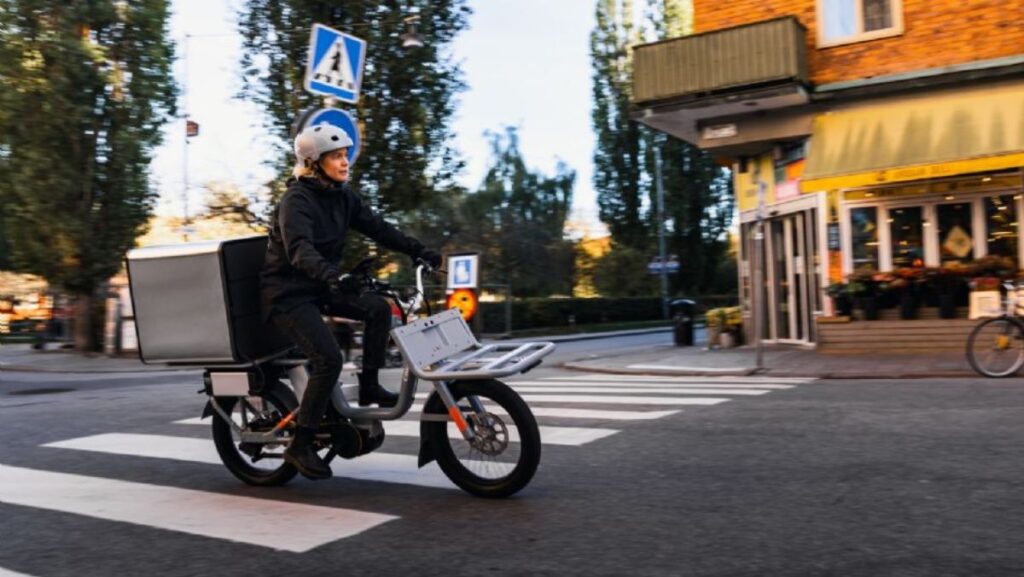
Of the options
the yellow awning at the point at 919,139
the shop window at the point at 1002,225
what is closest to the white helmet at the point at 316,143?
the yellow awning at the point at 919,139

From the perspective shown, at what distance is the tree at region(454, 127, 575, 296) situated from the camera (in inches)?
1633

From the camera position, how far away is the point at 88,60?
2106 centimetres

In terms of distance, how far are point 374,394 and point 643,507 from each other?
1.51 metres

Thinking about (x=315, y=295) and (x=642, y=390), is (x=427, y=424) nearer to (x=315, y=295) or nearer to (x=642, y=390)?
(x=315, y=295)

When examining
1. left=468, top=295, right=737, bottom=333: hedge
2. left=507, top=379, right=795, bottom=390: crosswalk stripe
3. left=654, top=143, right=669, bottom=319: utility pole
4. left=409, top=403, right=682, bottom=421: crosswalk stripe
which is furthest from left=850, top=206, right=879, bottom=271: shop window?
left=654, top=143, right=669, bottom=319: utility pole

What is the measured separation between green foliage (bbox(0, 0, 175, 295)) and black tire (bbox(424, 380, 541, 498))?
1978cm

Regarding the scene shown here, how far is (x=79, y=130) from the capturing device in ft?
70.2

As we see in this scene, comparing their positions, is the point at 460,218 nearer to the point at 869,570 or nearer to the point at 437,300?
the point at 437,300

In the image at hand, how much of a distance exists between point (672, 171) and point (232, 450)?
35.5m

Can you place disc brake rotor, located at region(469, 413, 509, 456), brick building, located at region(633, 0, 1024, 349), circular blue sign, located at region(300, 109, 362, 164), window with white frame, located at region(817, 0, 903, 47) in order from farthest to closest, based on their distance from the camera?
1. window with white frame, located at region(817, 0, 903, 47)
2. brick building, located at region(633, 0, 1024, 349)
3. circular blue sign, located at region(300, 109, 362, 164)
4. disc brake rotor, located at region(469, 413, 509, 456)

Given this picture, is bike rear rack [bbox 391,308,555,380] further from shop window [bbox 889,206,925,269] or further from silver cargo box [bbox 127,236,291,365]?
Answer: shop window [bbox 889,206,925,269]

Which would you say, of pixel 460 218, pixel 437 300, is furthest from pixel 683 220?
pixel 437 300

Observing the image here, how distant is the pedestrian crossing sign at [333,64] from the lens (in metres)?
8.49

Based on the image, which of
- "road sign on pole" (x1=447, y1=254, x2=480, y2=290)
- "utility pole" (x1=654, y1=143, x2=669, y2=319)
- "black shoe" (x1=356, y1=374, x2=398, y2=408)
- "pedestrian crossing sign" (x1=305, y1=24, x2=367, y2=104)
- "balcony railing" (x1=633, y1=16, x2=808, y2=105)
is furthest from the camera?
"utility pole" (x1=654, y1=143, x2=669, y2=319)
